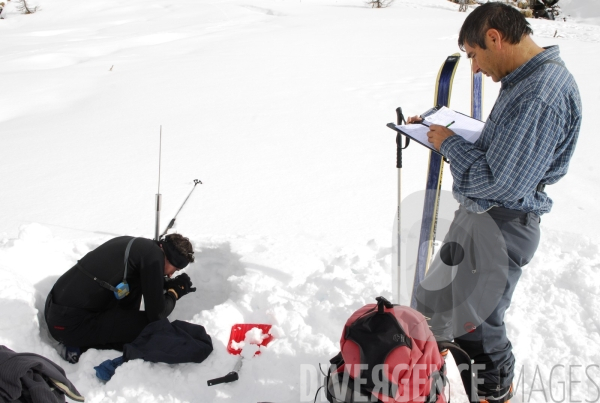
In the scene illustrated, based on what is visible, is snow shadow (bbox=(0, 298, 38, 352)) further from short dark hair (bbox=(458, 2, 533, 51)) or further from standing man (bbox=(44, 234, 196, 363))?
short dark hair (bbox=(458, 2, 533, 51))

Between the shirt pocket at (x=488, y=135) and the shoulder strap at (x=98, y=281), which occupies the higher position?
the shirt pocket at (x=488, y=135)

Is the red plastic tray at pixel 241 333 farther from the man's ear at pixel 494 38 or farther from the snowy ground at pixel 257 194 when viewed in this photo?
the man's ear at pixel 494 38

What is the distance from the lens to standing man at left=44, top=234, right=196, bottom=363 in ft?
8.66

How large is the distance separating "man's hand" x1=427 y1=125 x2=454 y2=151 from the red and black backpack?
677mm

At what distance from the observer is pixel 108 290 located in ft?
8.96

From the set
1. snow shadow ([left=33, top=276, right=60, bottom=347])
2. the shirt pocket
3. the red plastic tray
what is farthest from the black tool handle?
the shirt pocket

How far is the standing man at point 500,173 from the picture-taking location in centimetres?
156

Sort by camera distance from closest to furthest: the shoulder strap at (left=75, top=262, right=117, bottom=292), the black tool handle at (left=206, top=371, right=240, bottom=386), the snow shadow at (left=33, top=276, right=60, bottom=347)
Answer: the black tool handle at (left=206, top=371, right=240, bottom=386), the shoulder strap at (left=75, top=262, right=117, bottom=292), the snow shadow at (left=33, top=276, right=60, bottom=347)

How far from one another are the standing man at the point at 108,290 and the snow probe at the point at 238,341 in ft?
1.44

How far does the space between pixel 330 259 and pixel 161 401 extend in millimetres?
1440

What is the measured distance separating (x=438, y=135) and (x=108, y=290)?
2.05 metres

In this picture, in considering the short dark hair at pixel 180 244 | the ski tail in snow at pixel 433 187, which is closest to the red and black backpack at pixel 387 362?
the ski tail in snow at pixel 433 187

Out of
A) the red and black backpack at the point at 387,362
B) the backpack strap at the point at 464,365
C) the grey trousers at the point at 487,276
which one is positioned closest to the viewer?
the red and black backpack at the point at 387,362

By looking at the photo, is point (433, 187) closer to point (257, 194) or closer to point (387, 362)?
point (387, 362)
